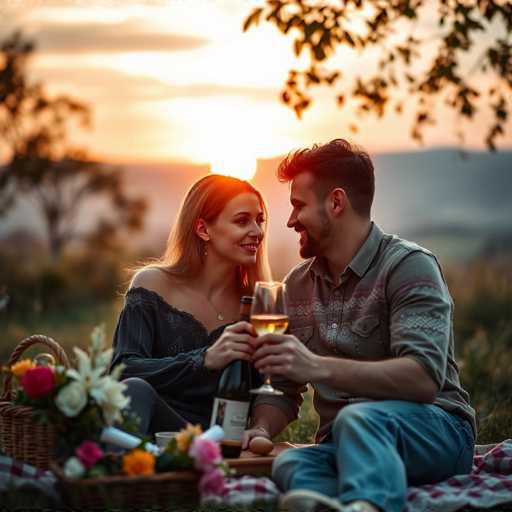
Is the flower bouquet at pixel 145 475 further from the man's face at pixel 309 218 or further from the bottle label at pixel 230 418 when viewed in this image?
the man's face at pixel 309 218

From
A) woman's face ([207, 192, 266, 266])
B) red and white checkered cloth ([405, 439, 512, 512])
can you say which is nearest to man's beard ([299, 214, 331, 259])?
woman's face ([207, 192, 266, 266])

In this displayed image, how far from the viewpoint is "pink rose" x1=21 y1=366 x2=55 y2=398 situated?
3926 mm

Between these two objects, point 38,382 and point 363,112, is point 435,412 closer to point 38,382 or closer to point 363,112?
point 38,382

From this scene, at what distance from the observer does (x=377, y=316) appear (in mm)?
4652

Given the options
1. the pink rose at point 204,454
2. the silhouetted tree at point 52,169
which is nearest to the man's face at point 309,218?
the pink rose at point 204,454

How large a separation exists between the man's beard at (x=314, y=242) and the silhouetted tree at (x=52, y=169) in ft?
84.1

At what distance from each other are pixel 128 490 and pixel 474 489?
1.57 m

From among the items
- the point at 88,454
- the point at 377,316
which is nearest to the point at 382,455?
the point at 377,316

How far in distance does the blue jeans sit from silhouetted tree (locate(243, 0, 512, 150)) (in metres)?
2.49

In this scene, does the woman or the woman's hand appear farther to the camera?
the woman

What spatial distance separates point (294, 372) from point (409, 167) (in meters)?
37.9

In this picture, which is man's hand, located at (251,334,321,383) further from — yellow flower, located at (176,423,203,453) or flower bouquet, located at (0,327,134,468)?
flower bouquet, located at (0,327,134,468)

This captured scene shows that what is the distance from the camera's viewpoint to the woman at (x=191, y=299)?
496 cm

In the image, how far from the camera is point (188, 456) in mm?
3855
